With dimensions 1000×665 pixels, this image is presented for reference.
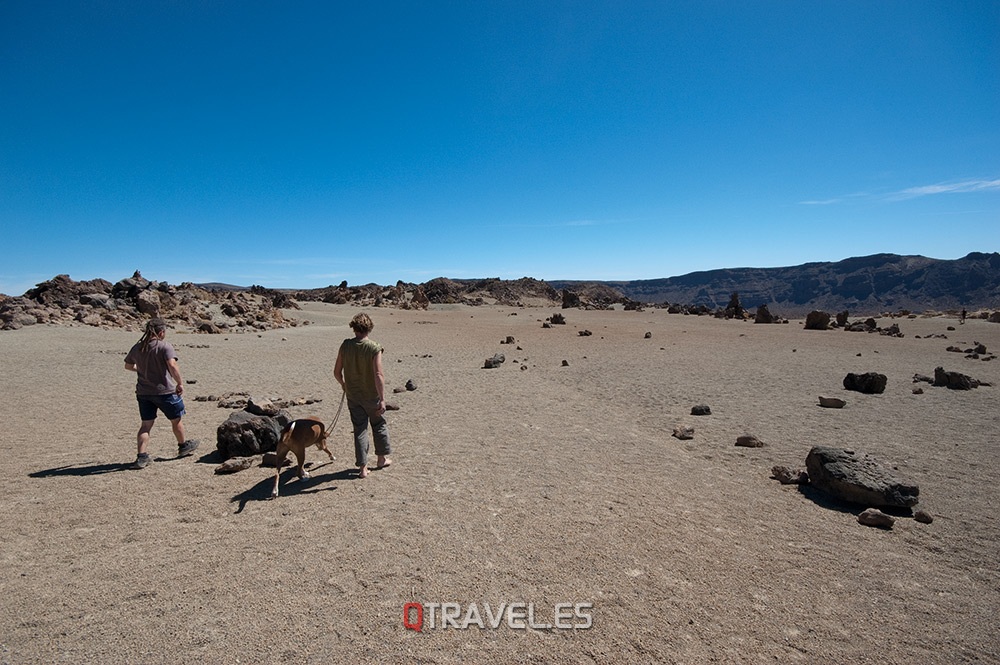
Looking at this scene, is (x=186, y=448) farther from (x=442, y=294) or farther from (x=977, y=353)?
(x=442, y=294)

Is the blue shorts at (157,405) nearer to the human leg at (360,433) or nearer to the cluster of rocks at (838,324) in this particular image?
the human leg at (360,433)

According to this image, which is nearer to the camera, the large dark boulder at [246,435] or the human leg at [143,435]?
the human leg at [143,435]

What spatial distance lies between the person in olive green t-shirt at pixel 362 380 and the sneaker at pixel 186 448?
2.61 m

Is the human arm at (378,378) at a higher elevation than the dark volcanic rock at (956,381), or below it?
higher

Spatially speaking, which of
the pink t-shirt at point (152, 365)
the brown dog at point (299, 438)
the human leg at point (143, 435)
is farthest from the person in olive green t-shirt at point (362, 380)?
the human leg at point (143, 435)

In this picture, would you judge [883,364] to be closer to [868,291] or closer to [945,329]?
[945,329]

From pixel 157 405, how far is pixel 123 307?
24168 mm

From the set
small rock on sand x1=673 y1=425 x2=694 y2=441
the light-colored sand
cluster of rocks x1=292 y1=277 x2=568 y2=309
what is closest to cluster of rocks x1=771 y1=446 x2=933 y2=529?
the light-colored sand

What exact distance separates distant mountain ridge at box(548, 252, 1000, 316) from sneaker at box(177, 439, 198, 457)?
8069 cm

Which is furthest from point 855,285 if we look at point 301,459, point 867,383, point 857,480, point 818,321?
point 301,459

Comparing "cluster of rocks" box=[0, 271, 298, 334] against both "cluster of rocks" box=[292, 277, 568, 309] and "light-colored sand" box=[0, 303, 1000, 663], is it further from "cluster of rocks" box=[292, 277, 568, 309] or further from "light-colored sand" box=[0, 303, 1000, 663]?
"cluster of rocks" box=[292, 277, 568, 309]

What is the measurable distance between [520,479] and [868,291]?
15512 centimetres

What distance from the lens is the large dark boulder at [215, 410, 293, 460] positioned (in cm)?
650

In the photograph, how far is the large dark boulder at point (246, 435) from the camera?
6500mm
